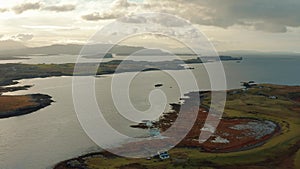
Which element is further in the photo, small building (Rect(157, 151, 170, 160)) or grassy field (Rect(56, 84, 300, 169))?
small building (Rect(157, 151, 170, 160))

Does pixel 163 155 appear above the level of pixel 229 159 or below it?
above

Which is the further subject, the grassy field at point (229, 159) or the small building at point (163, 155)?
the small building at point (163, 155)

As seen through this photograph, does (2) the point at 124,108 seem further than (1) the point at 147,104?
No

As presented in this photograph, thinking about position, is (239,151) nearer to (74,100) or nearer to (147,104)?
(147,104)

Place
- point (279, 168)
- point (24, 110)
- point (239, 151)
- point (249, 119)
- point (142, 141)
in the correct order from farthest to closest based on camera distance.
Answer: point (24, 110), point (249, 119), point (142, 141), point (239, 151), point (279, 168)

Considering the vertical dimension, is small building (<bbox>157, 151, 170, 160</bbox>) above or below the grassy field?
above

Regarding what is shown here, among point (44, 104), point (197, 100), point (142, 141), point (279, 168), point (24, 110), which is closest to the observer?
point (279, 168)

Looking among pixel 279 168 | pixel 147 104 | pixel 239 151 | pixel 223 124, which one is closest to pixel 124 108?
pixel 147 104

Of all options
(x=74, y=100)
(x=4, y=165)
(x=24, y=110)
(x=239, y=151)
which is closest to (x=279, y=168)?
(x=239, y=151)

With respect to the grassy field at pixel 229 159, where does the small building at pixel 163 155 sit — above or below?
above

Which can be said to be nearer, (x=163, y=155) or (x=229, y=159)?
(x=229, y=159)
